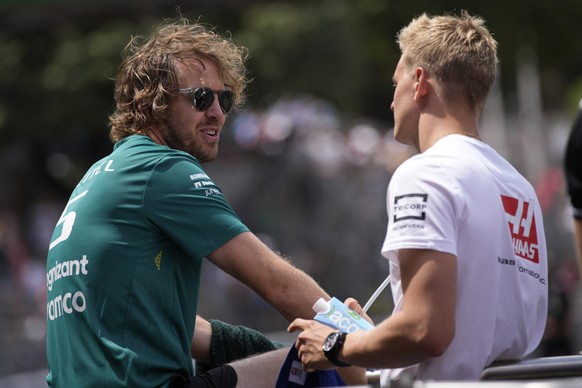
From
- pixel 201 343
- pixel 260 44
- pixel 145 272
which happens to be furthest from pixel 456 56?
pixel 260 44

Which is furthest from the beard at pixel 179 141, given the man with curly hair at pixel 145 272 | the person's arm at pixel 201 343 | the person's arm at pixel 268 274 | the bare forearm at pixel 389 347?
the bare forearm at pixel 389 347

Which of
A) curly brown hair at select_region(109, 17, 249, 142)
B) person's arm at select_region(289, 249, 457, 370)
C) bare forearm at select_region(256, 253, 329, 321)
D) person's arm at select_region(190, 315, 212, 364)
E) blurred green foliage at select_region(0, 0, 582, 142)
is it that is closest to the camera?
person's arm at select_region(289, 249, 457, 370)

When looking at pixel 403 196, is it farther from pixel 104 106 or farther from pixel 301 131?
pixel 104 106

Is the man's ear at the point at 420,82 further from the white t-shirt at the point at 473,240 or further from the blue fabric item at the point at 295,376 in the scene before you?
the blue fabric item at the point at 295,376

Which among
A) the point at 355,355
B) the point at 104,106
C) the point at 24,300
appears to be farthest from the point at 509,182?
the point at 104,106

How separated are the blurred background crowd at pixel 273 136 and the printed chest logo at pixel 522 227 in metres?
3.97

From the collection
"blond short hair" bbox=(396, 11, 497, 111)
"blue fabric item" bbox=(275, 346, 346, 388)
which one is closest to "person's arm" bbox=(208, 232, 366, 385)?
"blue fabric item" bbox=(275, 346, 346, 388)

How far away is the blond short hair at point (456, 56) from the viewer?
373 centimetres

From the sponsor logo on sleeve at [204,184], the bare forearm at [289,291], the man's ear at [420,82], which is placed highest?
the man's ear at [420,82]

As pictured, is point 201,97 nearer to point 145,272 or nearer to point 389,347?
point 145,272

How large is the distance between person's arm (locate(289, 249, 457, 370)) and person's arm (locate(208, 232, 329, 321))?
1.76 ft

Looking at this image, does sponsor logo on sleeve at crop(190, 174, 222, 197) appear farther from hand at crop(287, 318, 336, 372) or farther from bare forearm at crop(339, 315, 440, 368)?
bare forearm at crop(339, 315, 440, 368)

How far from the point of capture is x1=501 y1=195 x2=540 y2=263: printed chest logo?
3.68m

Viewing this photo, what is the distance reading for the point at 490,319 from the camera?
3.59m
